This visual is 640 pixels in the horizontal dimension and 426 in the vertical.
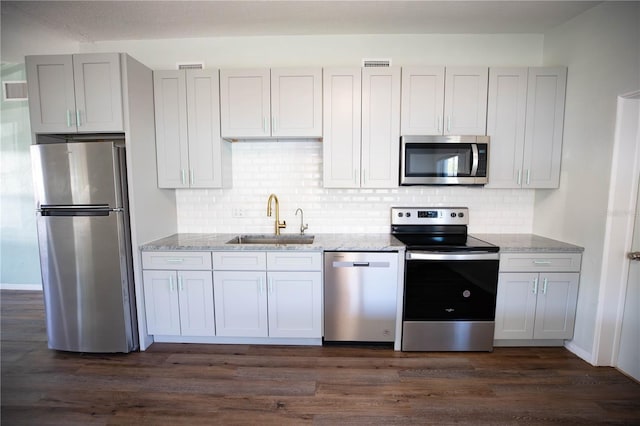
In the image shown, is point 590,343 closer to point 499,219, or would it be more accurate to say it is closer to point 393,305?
point 499,219

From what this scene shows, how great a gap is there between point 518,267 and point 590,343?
0.82 metres

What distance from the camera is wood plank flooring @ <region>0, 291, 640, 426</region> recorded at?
181 cm

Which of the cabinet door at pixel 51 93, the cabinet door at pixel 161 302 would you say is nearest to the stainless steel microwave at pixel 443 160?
the cabinet door at pixel 161 302

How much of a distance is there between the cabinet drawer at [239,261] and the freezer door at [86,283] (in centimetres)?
77

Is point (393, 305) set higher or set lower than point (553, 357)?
higher

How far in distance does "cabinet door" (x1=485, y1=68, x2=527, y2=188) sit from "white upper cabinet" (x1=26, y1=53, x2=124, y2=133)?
3.28 metres

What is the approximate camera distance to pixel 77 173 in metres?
2.26

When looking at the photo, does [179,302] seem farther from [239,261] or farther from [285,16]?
[285,16]

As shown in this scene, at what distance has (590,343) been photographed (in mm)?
2328

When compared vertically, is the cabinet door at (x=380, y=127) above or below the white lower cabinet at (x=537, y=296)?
above

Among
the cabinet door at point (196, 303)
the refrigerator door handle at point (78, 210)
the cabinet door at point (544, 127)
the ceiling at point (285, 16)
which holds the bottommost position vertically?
the cabinet door at point (196, 303)

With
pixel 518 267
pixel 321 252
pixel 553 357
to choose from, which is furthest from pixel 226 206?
pixel 553 357

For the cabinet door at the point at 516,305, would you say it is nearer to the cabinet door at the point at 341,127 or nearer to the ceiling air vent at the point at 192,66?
the cabinet door at the point at 341,127

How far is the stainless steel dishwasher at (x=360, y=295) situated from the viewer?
2430 millimetres
